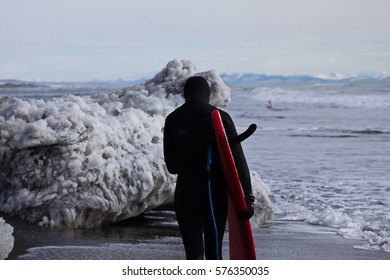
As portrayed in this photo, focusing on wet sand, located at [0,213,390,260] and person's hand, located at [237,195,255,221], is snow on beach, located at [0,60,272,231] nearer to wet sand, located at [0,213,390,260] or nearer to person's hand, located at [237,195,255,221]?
wet sand, located at [0,213,390,260]

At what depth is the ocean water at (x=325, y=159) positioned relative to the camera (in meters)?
4.83

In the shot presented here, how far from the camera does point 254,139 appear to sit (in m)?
6.86

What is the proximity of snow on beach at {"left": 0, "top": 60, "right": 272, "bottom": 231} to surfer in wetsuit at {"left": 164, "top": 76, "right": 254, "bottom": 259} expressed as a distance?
0.98 m

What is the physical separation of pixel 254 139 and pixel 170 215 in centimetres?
214

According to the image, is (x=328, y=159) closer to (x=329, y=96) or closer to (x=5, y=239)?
(x=5, y=239)

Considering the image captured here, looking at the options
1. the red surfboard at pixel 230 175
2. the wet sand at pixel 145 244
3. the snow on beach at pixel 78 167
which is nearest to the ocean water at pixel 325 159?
the wet sand at pixel 145 244

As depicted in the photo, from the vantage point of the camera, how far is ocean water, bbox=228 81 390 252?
15.9ft

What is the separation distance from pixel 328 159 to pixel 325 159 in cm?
2

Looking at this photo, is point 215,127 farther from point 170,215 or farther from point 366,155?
point 366,155

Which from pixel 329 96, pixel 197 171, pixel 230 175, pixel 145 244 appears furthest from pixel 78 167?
pixel 329 96

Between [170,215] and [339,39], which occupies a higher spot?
[339,39]

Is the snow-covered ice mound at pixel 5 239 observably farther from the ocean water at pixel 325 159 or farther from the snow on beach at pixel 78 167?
the ocean water at pixel 325 159
